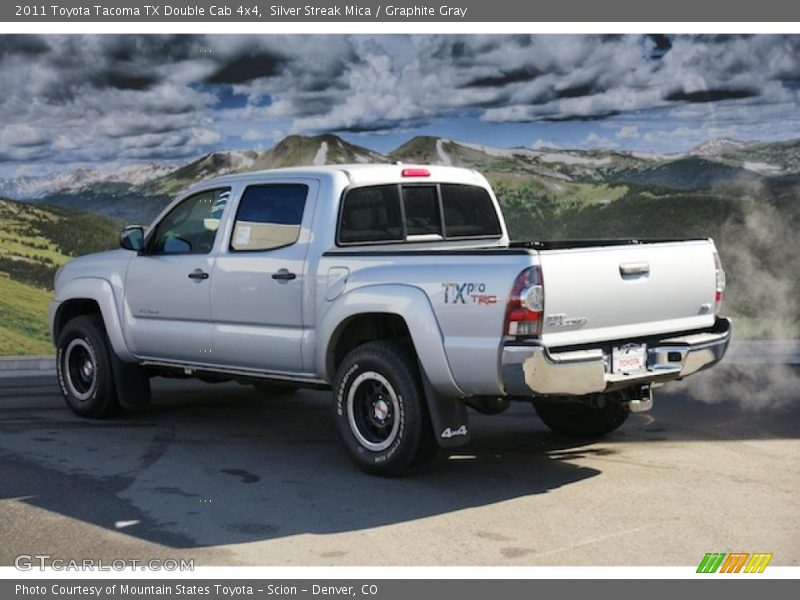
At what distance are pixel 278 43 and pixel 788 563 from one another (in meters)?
12.2

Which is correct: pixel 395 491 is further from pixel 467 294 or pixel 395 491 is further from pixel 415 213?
pixel 415 213

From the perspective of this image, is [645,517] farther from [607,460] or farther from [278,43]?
[278,43]

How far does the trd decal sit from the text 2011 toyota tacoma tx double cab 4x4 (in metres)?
0.01

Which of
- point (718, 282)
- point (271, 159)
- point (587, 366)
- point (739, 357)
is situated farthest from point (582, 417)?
point (271, 159)

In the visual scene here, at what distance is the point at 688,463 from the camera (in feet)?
25.9

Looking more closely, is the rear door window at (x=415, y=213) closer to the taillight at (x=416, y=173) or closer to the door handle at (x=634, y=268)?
the taillight at (x=416, y=173)

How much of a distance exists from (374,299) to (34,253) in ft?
31.6

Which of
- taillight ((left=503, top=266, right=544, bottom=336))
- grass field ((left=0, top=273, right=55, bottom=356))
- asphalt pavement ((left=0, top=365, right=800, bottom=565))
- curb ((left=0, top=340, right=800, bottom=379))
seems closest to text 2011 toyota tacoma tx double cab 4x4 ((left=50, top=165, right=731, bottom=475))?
taillight ((left=503, top=266, right=544, bottom=336))

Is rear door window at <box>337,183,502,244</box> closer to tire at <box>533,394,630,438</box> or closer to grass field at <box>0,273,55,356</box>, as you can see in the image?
tire at <box>533,394,630,438</box>

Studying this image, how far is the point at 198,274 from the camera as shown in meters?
8.69

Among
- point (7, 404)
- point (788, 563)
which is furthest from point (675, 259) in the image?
point (7, 404)

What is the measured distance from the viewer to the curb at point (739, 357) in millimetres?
13406

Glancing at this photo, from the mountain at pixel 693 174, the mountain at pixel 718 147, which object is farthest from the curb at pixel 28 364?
the mountain at pixel 718 147
